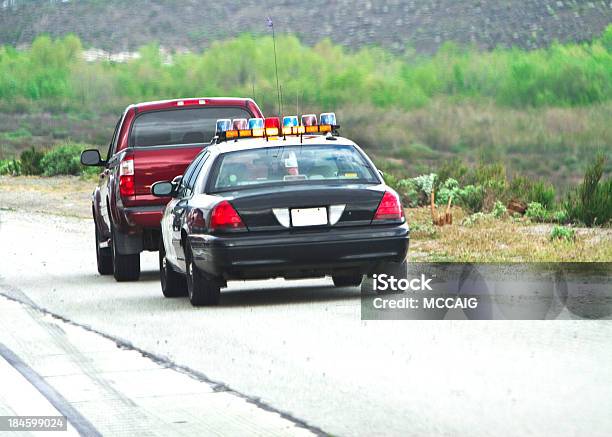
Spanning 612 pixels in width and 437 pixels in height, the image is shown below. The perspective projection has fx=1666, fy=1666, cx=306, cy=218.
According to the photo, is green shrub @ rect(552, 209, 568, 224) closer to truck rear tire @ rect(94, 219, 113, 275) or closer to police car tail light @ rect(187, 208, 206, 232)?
truck rear tire @ rect(94, 219, 113, 275)

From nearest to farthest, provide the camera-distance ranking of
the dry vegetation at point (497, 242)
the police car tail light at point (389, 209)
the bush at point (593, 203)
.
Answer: the police car tail light at point (389, 209) < the dry vegetation at point (497, 242) < the bush at point (593, 203)

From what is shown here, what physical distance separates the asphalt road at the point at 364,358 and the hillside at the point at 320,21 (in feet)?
247

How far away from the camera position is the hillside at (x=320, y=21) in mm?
90750

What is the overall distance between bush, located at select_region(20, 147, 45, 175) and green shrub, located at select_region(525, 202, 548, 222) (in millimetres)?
36141

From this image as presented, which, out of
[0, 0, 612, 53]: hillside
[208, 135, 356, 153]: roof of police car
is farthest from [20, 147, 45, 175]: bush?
[208, 135, 356, 153]: roof of police car

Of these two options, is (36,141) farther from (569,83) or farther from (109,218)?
(109,218)

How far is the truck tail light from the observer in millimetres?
17891

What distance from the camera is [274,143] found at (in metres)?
15.3

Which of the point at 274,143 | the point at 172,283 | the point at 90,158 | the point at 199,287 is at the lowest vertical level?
the point at 172,283

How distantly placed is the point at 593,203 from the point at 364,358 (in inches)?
496

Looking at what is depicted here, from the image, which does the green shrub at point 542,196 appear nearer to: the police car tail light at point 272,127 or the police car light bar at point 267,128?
the police car light bar at point 267,128

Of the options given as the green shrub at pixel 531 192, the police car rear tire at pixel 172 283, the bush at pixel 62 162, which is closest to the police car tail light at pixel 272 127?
the police car rear tire at pixel 172 283

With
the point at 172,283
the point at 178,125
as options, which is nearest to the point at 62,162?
the point at 178,125

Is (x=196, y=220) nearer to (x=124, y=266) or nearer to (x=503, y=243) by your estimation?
(x=124, y=266)
